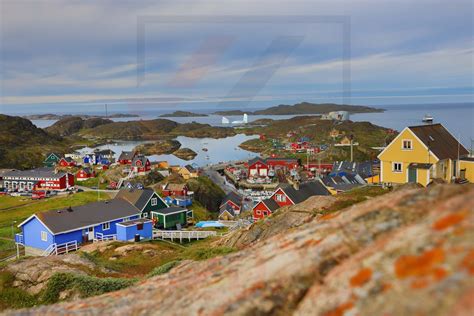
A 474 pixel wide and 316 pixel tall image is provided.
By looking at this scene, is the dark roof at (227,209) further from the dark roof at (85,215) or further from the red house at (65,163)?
the red house at (65,163)

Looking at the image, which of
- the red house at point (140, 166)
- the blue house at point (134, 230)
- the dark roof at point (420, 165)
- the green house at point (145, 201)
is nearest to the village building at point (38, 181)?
the red house at point (140, 166)

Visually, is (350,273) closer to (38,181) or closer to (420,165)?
(420,165)

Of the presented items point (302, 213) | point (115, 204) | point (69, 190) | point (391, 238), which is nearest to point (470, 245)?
point (391, 238)

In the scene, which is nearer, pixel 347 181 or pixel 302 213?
pixel 302 213

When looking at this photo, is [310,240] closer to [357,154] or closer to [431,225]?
[431,225]

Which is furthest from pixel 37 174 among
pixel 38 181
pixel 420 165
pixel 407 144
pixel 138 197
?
pixel 420 165

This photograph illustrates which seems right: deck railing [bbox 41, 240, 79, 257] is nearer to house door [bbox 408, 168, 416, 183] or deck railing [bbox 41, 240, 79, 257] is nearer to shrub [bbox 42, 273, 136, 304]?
shrub [bbox 42, 273, 136, 304]

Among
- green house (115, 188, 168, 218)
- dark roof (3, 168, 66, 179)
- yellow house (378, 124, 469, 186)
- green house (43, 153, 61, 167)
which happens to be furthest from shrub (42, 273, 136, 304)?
green house (43, 153, 61, 167)
